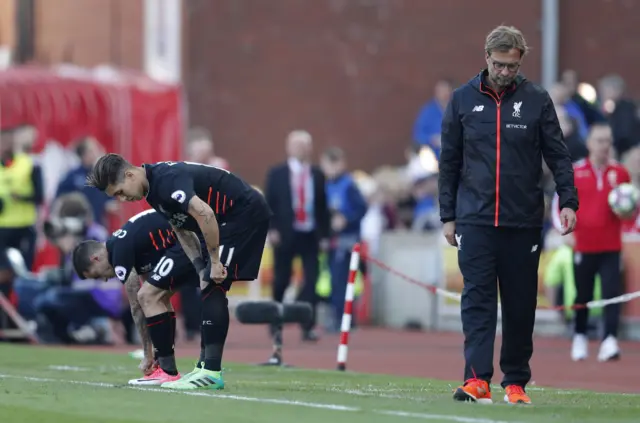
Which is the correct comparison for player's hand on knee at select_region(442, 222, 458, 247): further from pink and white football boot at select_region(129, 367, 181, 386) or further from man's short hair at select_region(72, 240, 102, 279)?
man's short hair at select_region(72, 240, 102, 279)

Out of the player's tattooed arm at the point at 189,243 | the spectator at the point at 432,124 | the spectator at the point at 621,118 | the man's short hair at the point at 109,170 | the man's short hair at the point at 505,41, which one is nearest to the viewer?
the man's short hair at the point at 505,41

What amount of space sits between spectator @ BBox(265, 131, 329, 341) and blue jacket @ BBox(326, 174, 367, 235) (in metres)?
1.84

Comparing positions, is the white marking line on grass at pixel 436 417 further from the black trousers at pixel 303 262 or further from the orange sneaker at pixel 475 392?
the black trousers at pixel 303 262

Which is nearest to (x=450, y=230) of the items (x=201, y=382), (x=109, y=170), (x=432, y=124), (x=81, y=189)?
(x=201, y=382)

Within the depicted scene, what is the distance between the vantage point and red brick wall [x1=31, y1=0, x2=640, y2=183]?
96.0 feet

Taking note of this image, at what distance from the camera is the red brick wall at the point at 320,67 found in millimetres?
29250

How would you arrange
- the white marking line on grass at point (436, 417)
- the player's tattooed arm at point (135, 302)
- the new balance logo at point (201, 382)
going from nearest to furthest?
1. the white marking line on grass at point (436, 417)
2. the new balance logo at point (201, 382)
3. the player's tattooed arm at point (135, 302)

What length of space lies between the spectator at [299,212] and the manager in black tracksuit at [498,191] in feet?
29.7

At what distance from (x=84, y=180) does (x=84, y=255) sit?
804 cm

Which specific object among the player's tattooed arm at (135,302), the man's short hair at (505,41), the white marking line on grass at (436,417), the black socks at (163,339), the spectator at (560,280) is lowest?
the white marking line on grass at (436,417)

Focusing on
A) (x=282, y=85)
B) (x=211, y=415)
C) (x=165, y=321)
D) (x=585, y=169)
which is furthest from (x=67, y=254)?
(x=282, y=85)

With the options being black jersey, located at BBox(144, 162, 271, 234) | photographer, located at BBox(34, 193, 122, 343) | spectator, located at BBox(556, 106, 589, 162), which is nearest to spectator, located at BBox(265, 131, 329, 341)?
photographer, located at BBox(34, 193, 122, 343)

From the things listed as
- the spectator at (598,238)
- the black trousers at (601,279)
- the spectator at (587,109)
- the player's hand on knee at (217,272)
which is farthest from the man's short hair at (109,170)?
the spectator at (587,109)

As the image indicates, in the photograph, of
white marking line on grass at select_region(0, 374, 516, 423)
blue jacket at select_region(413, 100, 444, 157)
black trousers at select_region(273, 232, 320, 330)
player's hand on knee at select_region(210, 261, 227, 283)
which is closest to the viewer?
white marking line on grass at select_region(0, 374, 516, 423)
